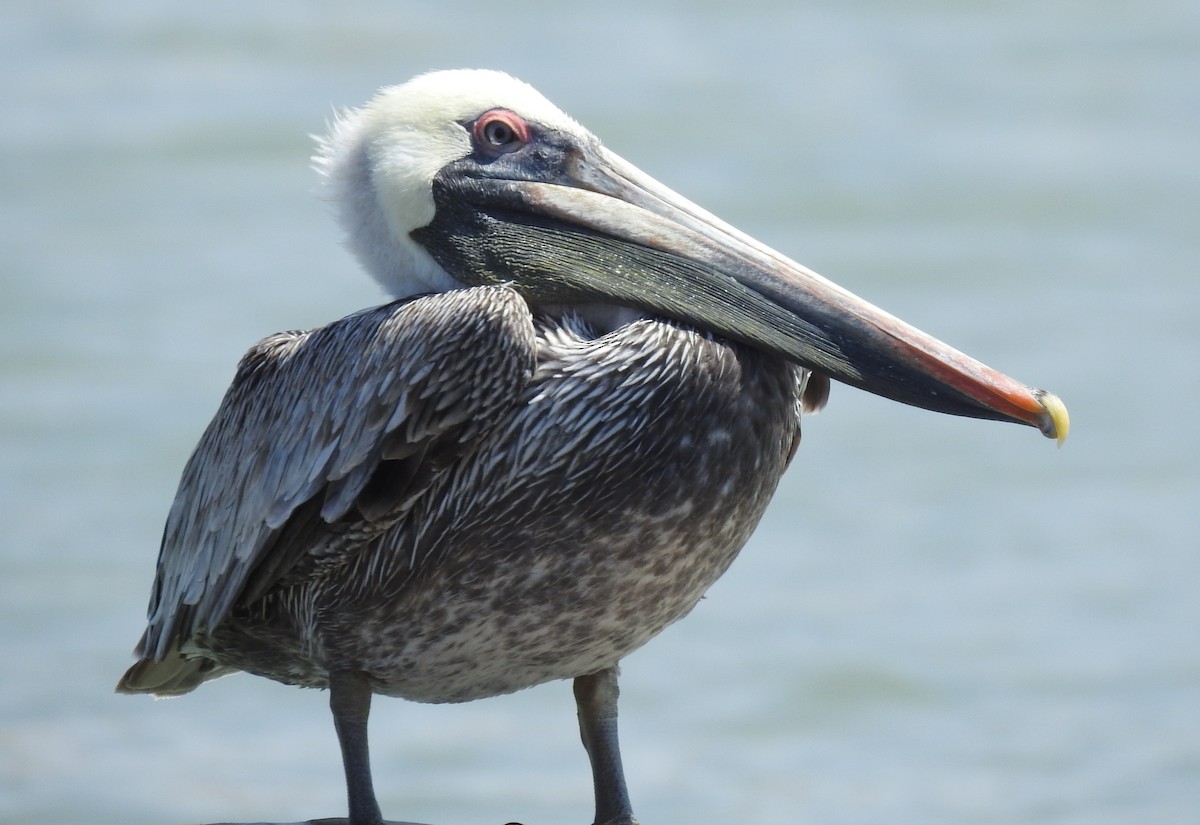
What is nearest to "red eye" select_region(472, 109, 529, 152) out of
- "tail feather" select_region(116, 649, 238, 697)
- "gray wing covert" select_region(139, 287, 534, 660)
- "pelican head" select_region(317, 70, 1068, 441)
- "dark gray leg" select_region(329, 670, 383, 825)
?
"pelican head" select_region(317, 70, 1068, 441)

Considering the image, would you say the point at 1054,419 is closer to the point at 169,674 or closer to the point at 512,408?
the point at 512,408

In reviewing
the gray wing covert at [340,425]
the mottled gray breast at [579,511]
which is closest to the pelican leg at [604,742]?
the mottled gray breast at [579,511]

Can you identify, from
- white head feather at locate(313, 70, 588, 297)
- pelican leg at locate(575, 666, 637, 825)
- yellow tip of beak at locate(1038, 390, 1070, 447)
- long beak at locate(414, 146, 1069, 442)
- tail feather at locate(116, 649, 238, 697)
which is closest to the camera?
yellow tip of beak at locate(1038, 390, 1070, 447)

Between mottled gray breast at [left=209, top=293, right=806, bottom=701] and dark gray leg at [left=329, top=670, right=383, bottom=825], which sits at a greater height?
mottled gray breast at [left=209, top=293, right=806, bottom=701]

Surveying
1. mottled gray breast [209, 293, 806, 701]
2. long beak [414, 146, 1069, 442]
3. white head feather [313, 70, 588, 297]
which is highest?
white head feather [313, 70, 588, 297]

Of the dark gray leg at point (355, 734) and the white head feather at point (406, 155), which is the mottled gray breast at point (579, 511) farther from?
the white head feather at point (406, 155)

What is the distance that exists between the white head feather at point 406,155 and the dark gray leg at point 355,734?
0.98 meters

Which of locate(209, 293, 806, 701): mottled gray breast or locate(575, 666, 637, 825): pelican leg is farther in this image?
locate(575, 666, 637, 825): pelican leg

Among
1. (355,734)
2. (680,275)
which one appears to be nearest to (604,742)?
(355,734)

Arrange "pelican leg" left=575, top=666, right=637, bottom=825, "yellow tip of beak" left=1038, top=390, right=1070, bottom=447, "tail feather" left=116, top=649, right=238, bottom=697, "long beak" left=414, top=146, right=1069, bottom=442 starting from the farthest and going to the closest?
"tail feather" left=116, top=649, right=238, bottom=697 → "pelican leg" left=575, top=666, right=637, bottom=825 → "long beak" left=414, top=146, right=1069, bottom=442 → "yellow tip of beak" left=1038, top=390, right=1070, bottom=447

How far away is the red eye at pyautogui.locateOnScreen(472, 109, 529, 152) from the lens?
15.6ft

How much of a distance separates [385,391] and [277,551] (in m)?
0.54

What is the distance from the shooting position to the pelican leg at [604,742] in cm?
521

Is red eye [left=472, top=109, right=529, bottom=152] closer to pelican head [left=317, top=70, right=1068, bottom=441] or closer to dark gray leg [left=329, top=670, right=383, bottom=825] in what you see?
pelican head [left=317, top=70, right=1068, bottom=441]
